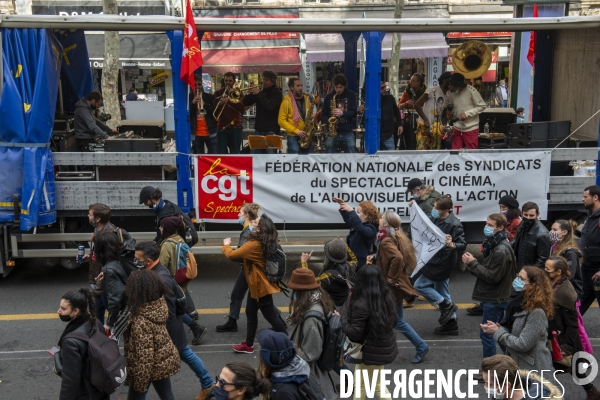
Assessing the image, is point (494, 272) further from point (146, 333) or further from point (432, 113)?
point (432, 113)

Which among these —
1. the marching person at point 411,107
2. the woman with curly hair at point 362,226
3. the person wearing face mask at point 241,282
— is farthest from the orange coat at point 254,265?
the marching person at point 411,107

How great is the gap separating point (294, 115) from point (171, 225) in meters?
4.51

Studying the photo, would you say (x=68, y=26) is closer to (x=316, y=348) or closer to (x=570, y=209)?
(x=316, y=348)

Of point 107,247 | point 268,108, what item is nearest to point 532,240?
point 107,247

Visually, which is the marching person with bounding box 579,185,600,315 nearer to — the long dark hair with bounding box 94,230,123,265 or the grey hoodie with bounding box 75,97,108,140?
the long dark hair with bounding box 94,230,123,265

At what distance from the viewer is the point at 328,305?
5.51m

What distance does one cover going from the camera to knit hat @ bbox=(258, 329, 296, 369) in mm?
4406

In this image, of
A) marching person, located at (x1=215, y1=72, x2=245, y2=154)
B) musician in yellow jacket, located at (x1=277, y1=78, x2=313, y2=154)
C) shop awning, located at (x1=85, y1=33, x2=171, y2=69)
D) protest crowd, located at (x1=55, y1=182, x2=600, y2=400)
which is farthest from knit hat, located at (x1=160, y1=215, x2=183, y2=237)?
shop awning, located at (x1=85, y1=33, x2=171, y2=69)

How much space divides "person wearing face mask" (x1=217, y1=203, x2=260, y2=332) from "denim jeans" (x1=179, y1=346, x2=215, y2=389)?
1.17m

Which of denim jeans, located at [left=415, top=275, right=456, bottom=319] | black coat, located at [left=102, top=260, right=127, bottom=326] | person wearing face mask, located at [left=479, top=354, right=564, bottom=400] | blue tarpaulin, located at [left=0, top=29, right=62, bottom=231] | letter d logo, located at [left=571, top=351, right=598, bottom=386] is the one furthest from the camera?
blue tarpaulin, located at [left=0, top=29, right=62, bottom=231]

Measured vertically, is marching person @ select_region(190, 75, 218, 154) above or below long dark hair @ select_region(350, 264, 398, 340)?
above

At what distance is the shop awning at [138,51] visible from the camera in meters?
26.6

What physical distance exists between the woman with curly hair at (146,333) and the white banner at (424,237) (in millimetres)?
3158

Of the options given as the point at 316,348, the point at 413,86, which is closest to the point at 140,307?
the point at 316,348
